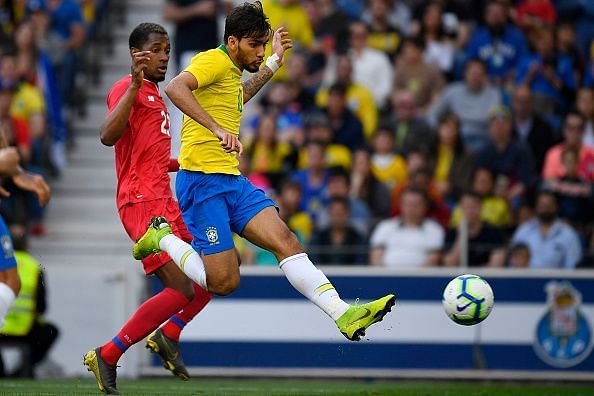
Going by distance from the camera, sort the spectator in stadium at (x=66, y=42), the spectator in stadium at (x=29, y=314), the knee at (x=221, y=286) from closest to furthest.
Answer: the knee at (x=221, y=286), the spectator in stadium at (x=29, y=314), the spectator in stadium at (x=66, y=42)

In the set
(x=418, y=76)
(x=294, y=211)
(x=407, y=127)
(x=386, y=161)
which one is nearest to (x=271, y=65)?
(x=294, y=211)

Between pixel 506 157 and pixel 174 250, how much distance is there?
723cm

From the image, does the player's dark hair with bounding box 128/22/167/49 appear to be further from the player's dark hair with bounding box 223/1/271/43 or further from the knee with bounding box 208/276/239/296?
the knee with bounding box 208/276/239/296

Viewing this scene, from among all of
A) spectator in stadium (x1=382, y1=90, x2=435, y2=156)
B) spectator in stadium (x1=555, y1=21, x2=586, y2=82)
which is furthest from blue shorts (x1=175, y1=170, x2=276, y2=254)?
spectator in stadium (x1=555, y1=21, x2=586, y2=82)

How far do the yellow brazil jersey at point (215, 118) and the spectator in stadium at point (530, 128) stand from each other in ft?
23.0

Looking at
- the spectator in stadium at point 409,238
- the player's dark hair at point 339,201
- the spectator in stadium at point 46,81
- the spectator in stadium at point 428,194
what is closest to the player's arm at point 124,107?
the spectator in stadium at point 409,238

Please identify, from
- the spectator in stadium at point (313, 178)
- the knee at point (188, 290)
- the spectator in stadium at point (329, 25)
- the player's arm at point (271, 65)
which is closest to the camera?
the knee at point (188, 290)

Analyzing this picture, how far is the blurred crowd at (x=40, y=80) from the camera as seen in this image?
16125 millimetres

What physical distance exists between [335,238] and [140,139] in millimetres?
5052

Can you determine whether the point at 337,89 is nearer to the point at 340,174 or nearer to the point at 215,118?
the point at 340,174

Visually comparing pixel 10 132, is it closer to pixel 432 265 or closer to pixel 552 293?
pixel 432 265

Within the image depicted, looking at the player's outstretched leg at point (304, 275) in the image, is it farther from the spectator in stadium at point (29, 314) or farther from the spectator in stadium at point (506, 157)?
the spectator in stadium at point (506, 157)

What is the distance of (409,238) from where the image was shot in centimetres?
1407

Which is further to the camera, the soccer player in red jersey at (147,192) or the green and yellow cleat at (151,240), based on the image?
the soccer player in red jersey at (147,192)
